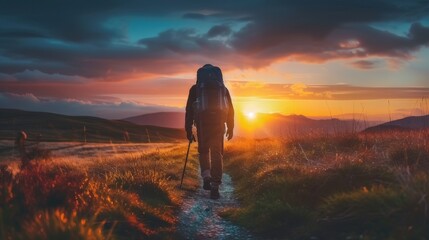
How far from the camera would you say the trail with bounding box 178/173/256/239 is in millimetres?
8766

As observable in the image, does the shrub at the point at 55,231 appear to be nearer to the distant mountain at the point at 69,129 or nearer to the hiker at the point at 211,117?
the hiker at the point at 211,117

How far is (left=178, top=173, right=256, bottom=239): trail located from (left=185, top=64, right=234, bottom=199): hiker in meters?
0.56

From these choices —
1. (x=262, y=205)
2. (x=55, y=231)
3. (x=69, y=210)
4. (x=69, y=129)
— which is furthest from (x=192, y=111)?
(x=69, y=129)

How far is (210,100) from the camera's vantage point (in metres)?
13.0

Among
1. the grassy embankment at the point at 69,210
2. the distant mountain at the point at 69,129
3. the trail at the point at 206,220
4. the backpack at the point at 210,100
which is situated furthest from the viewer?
the distant mountain at the point at 69,129

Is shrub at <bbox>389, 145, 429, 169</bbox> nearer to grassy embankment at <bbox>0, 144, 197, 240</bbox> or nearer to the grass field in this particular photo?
the grass field

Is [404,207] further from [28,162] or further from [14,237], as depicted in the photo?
[28,162]

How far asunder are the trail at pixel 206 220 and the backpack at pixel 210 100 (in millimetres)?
2209

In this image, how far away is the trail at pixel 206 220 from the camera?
877cm

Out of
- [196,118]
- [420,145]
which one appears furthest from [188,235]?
[420,145]

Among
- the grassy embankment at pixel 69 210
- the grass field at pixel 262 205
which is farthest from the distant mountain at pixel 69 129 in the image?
the grassy embankment at pixel 69 210

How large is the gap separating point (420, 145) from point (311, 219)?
5.90m

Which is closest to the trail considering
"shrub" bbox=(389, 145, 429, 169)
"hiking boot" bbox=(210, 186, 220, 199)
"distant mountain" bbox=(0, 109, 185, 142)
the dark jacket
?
"hiking boot" bbox=(210, 186, 220, 199)

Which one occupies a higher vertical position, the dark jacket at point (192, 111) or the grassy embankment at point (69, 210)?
the dark jacket at point (192, 111)
